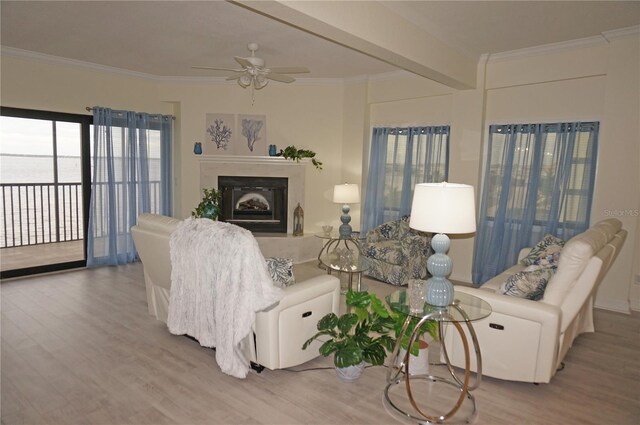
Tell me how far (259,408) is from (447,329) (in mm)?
1498

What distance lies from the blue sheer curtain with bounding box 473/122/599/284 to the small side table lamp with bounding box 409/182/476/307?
3.08 m

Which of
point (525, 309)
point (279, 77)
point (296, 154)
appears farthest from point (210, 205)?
point (525, 309)

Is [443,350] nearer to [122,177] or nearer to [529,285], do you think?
[529,285]

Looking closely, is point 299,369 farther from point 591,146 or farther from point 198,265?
point 591,146

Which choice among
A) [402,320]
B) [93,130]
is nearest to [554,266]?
[402,320]

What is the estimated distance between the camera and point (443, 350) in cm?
318

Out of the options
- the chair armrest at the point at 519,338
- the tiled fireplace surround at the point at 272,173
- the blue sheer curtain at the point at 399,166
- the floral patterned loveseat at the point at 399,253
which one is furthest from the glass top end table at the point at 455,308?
the tiled fireplace surround at the point at 272,173

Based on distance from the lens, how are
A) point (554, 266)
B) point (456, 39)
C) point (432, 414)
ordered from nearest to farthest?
point (432, 414), point (554, 266), point (456, 39)

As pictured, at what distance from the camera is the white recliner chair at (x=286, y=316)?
3.01m

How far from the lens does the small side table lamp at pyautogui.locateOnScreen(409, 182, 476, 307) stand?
2.54 metres

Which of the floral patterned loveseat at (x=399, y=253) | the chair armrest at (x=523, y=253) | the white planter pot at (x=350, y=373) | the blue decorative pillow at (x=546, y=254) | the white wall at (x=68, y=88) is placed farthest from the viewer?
the floral patterned loveseat at (x=399, y=253)

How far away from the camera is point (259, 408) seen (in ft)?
→ 8.97

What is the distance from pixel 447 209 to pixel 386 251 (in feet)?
10.1

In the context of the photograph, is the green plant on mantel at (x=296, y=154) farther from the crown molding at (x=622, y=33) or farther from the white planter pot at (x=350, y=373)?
the white planter pot at (x=350, y=373)
